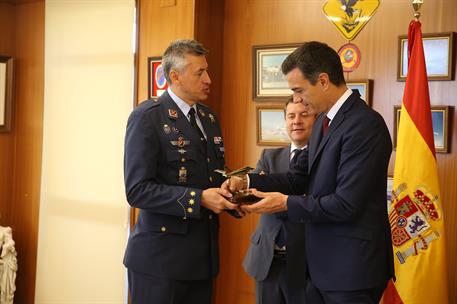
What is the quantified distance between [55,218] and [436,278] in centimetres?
281

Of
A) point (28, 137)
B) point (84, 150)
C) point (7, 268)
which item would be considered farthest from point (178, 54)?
point (7, 268)

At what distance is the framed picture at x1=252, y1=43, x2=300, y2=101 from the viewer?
138 inches

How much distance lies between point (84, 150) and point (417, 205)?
2.41m

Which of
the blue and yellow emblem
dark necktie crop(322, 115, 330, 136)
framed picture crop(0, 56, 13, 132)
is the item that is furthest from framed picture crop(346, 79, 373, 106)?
framed picture crop(0, 56, 13, 132)

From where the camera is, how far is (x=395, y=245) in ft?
→ 9.00

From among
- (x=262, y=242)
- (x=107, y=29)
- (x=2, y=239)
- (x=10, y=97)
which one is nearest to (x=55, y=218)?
(x=2, y=239)

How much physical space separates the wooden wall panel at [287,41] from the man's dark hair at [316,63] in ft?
3.72

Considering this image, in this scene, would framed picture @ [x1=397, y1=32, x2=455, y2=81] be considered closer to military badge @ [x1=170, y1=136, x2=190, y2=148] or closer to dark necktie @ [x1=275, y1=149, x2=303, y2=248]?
dark necktie @ [x1=275, y1=149, x2=303, y2=248]

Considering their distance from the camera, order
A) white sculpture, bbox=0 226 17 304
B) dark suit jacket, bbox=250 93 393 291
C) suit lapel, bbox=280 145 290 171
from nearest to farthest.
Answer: dark suit jacket, bbox=250 93 393 291, suit lapel, bbox=280 145 290 171, white sculpture, bbox=0 226 17 304

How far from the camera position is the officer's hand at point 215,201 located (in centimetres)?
222

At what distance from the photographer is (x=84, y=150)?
399cm

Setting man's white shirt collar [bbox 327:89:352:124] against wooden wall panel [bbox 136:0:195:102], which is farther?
wooden wall panel [bbox 136:0:195:102]

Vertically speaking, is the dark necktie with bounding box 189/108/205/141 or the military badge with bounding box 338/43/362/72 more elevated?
the military badge with bounding box 338/43/362/72

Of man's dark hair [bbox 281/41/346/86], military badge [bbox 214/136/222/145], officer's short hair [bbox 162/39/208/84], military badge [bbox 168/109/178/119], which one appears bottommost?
military badge [bbox 214/136/222/145]
